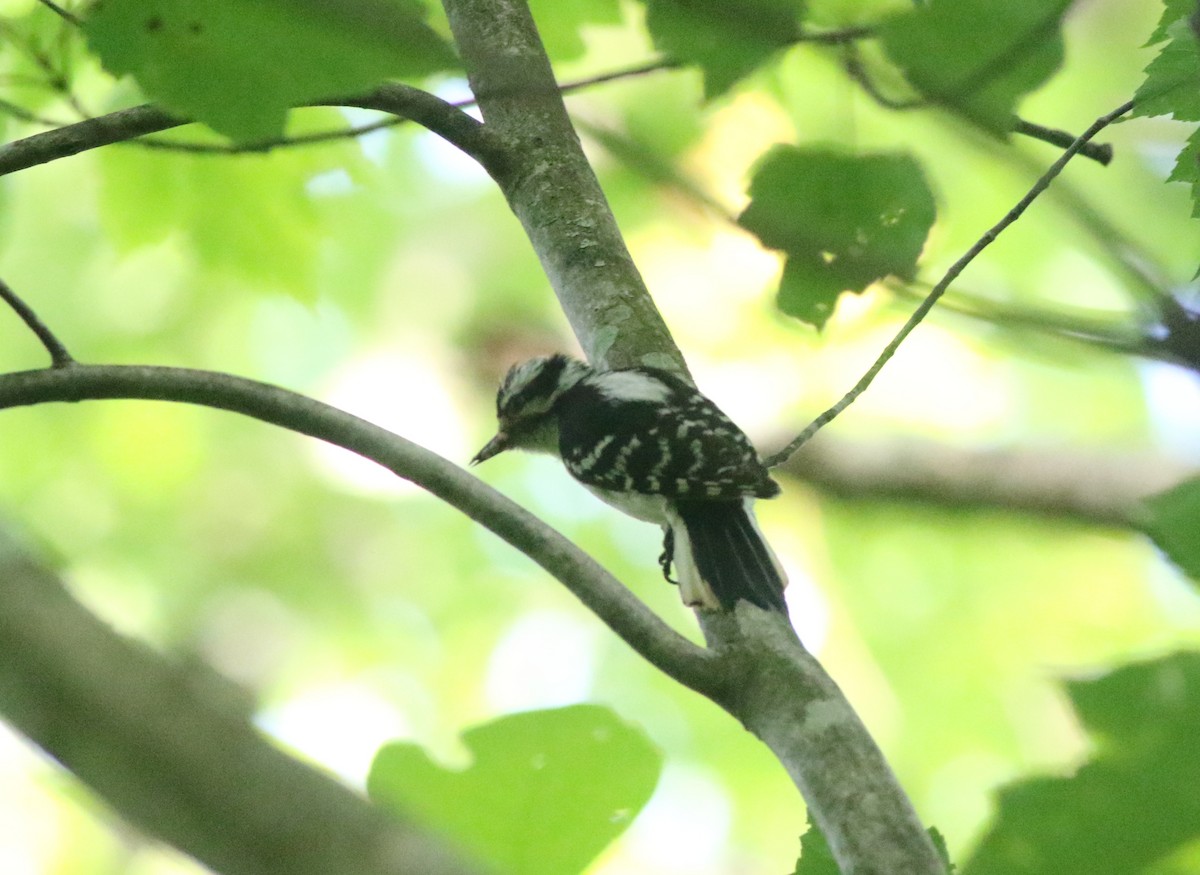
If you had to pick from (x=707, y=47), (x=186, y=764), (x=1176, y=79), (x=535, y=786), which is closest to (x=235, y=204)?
(x=707, y=47)

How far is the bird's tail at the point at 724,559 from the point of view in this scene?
257 cm

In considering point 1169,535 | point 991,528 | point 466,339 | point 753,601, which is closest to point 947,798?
point 991,528

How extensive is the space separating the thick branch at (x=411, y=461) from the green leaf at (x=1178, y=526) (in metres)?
0.91

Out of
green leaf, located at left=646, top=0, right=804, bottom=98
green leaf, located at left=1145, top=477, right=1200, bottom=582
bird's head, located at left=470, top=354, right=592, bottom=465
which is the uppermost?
bird's head, located at left=470, top=354, right=592, bottom=465

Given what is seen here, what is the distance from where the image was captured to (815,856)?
170 cm

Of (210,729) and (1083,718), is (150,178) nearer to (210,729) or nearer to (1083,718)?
(210,729)

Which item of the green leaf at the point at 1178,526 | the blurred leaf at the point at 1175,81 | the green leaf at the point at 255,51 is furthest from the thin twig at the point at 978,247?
the green leaf at the point at 255,51

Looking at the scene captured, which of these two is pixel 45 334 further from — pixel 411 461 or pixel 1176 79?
pixel 1176 79

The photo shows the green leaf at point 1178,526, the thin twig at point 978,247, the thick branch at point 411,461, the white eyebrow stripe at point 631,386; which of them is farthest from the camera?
the white eyebrow stripe at point 631,386

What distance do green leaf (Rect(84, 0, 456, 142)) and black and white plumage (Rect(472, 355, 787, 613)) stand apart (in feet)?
4.69

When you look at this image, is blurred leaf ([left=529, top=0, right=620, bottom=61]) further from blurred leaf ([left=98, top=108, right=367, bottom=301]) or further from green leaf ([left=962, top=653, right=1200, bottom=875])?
green leaf ([left=962, top=653, right=1200, bottom=875])

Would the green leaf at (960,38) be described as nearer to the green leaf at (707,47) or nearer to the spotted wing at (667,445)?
the green leaf at (707,47)

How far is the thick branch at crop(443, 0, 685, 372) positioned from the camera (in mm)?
3018

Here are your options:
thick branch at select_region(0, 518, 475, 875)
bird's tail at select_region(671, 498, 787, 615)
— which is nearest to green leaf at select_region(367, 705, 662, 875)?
thick branch at select_region(0, 518, 475, 875)
